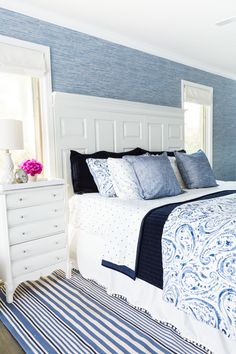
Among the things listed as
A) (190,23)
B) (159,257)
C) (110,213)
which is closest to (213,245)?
(159,257)

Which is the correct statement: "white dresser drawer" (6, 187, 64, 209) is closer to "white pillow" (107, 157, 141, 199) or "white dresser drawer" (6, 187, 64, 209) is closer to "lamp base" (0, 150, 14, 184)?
"lamp base" (0, 150, 14, 184)

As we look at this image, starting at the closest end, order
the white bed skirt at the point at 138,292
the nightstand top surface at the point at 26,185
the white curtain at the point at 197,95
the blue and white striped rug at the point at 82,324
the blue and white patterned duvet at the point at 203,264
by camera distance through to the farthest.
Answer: the blue and white patterned duvet at the point at 203,264
the white bed skirt at the point at 138,292
the blue and white striped rug at the point at 82,324
the nightstand top surface at the point at 26,185
the white curtain at the point at 197,95

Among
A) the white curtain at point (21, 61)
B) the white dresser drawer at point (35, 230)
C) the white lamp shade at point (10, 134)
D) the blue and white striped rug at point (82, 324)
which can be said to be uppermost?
the white curtain at point (21, 61)

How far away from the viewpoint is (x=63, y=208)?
2.35 m

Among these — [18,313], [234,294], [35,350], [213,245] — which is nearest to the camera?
[234,294]

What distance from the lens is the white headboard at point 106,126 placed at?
2.76 meters

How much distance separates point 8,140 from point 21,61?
2.79ft

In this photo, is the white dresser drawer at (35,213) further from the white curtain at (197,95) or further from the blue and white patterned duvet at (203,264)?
the white curtain at (197,95)

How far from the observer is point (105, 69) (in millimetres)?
3182

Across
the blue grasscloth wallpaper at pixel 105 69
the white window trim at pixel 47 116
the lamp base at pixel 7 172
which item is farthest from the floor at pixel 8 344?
the blue grasscloth wallpaper at pixel 105 69

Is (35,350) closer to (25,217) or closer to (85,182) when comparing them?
(25,217)

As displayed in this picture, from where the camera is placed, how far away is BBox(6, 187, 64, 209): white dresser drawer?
204 centimetres

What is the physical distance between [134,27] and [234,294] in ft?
9.28

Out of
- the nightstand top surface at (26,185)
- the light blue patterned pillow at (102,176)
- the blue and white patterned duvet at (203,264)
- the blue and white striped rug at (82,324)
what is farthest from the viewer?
the light blue patterned pillow at (102,176)
